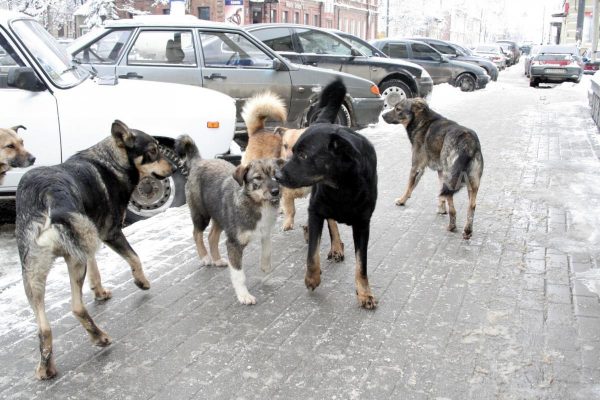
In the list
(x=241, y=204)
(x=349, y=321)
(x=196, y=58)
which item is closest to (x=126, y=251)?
(x=241, y=204)

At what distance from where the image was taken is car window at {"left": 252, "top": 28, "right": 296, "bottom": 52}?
42.8 ft

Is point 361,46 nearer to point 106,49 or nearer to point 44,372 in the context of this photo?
point 106,49

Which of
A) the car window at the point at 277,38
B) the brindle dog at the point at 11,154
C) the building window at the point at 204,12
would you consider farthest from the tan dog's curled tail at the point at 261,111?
the building window at the point at 204,12

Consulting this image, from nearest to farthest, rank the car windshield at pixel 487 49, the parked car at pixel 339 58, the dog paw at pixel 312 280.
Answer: the dog paw at pixel 312 280
the parked car at pixel 339 58
the car windshield at pixel 487 49

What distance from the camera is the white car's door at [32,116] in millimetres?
5828

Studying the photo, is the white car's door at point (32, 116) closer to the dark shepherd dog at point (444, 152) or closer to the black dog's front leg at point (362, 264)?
the black dog's front leg at point (362, 264)

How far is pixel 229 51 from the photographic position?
965 cm

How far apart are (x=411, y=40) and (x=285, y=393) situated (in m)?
20.5

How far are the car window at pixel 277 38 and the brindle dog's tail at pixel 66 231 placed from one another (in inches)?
407

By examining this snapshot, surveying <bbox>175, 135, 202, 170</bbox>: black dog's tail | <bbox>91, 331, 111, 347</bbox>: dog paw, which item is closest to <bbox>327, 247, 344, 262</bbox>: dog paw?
<bbox>175, 135, 202, 170</bbox>: black dog's tail

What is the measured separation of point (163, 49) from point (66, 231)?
6.77 meters

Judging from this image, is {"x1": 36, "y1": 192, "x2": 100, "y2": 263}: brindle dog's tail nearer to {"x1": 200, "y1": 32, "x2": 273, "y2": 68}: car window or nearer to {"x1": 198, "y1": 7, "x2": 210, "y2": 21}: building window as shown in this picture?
{"x1": 200, "y1": 32, "x2": 273, "y2": 68}: car window

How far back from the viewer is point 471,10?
319 ft

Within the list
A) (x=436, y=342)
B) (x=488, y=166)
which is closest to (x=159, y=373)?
(x=436, y=342)
